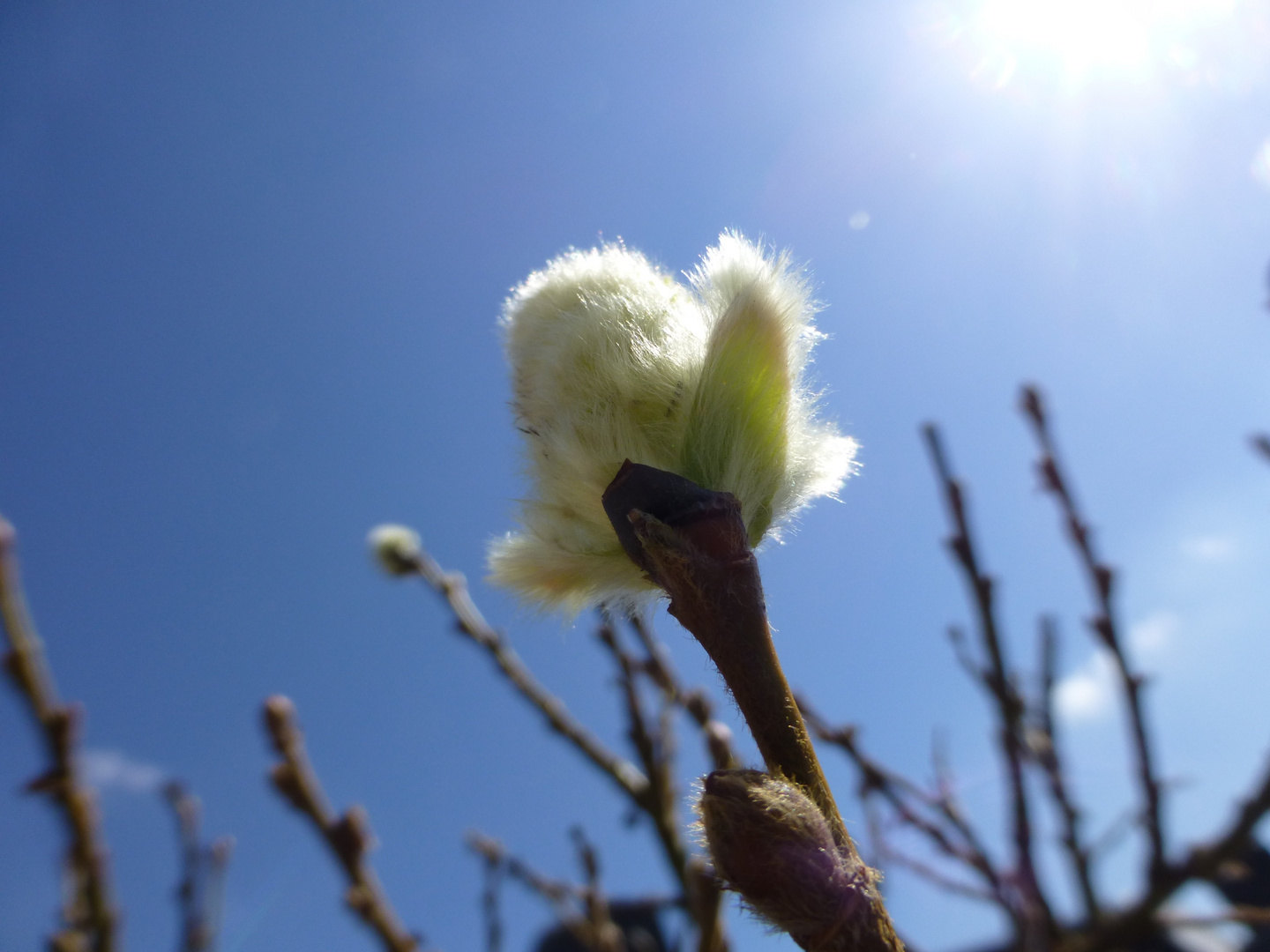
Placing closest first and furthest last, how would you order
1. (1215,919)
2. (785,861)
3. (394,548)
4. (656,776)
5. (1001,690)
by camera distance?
(785,861) < (1215,919) < (1001,690) < (656,776) < (394,548)

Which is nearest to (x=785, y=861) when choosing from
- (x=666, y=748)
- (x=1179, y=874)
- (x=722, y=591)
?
(x=722, y=591)

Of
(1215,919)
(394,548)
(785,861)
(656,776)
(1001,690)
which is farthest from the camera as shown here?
(394,548)

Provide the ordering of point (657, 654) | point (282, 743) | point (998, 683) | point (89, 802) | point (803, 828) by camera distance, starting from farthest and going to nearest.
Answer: point (657, 654), point (998, 683), point (282, 743), point (89, 802), point (803, 828)

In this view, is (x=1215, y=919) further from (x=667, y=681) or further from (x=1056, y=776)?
(x=667, y=681)

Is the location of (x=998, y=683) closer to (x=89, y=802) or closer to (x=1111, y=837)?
(x=1111, y=837)

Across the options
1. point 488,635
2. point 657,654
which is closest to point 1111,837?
point 657,654

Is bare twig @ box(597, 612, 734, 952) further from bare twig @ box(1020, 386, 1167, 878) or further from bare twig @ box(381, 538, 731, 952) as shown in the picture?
bare twig @ box(1020, 386, 1167, 878)
